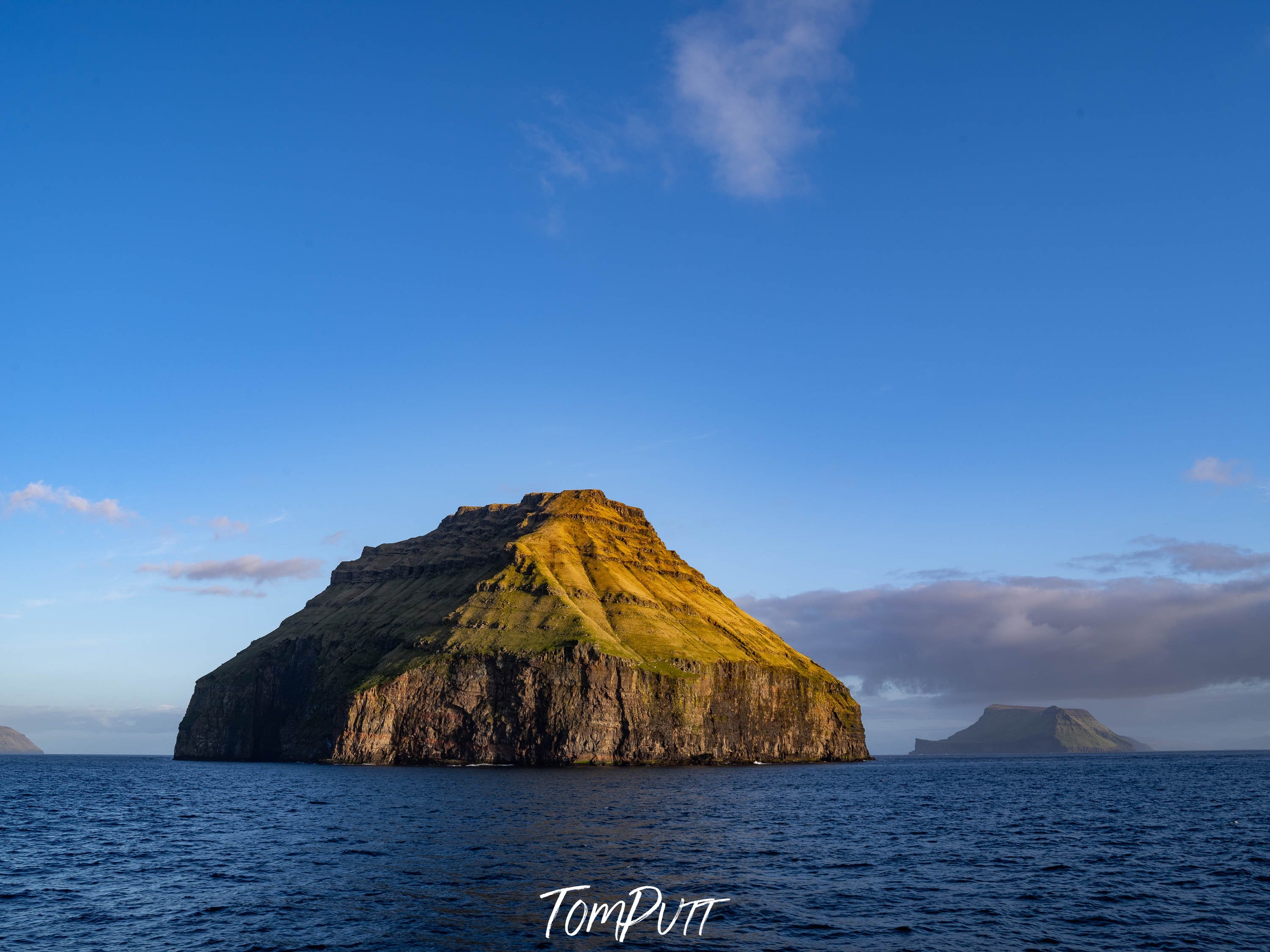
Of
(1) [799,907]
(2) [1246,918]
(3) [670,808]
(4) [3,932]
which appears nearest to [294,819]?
(3) [670,808]

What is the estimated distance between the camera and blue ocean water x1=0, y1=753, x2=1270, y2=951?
1428 inches

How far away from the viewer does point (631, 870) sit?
49.9 meters

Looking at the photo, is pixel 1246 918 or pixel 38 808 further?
pixel 38 808

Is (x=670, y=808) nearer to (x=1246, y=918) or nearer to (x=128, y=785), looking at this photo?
(x=1246, y=918)

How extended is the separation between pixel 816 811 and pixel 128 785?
4691 inches

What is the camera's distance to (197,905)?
41.8m

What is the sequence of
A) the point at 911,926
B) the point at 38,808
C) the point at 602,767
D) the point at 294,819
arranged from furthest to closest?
the point at 602,767 < the point at 38,808 < the point at 294,819 < the point at 911,926

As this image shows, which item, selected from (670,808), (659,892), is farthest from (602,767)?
(659,892)

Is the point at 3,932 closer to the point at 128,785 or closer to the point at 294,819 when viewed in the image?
the point at 294,819

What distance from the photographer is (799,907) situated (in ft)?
135

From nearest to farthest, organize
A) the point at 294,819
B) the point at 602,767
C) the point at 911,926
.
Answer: the point at 911,926 < the point at 294,819 < the point at 602,767

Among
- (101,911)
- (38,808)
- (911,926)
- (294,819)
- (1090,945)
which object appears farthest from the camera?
(38,808)

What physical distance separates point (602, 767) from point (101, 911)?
154 meters

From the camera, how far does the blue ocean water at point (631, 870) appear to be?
36.3 meters
